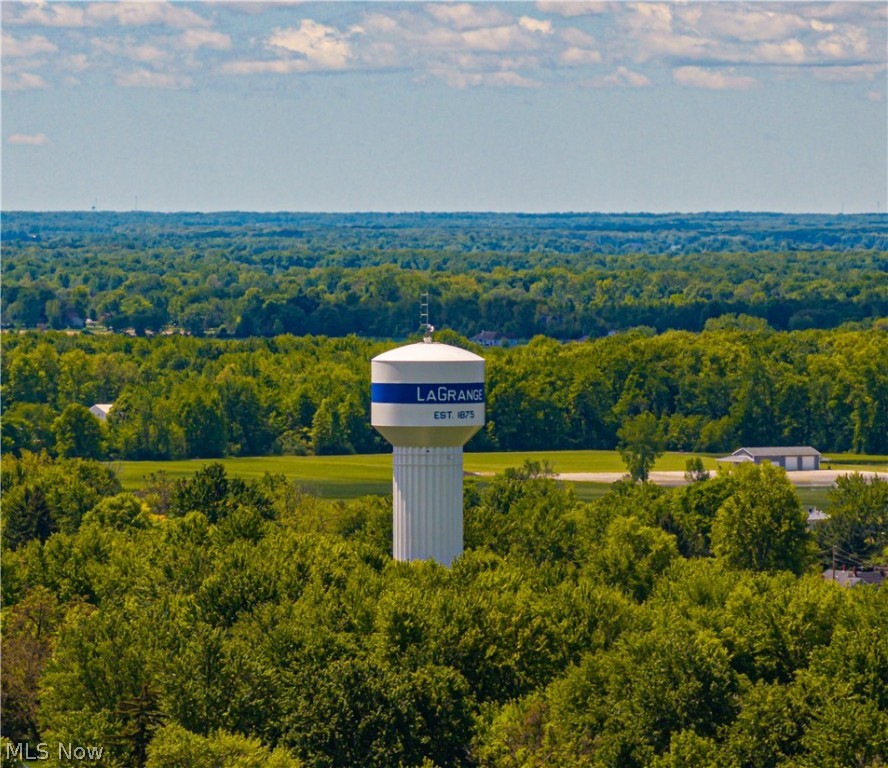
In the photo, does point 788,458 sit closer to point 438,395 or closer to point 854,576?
point 854,576

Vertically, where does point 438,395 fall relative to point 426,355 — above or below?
below

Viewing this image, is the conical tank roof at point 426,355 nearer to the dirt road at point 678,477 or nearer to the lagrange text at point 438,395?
the lagrange text at point 438,395

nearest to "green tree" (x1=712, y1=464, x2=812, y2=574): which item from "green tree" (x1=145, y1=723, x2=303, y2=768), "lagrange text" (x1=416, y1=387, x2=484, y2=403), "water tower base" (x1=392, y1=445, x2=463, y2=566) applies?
"water tower base" (x1=392, y1=445, x2=463, y2=566)

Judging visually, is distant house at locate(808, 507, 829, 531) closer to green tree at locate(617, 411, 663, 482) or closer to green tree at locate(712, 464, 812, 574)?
green tree at locate(712, 464, 812, 574)

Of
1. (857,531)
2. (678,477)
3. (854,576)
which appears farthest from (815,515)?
(678,477)

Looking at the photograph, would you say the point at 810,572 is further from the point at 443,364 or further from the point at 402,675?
the point at 402,675

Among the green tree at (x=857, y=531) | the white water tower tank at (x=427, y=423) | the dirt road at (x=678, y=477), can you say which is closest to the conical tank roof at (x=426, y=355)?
the white water tower tank at (x=427, y=423)
